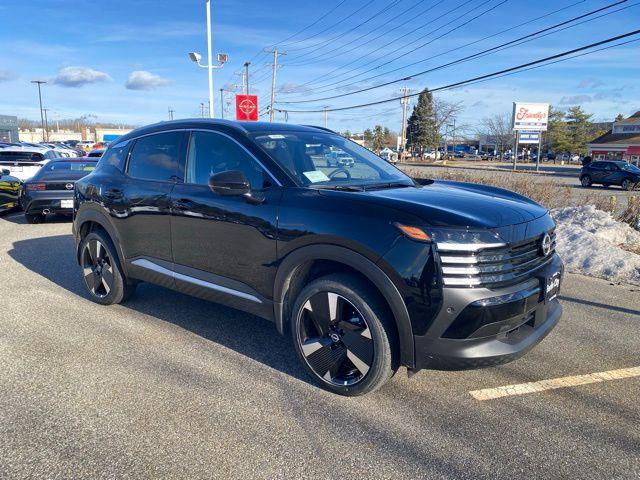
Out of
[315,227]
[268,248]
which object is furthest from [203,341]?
[315,227]

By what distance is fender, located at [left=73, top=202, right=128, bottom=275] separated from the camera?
4.75 m

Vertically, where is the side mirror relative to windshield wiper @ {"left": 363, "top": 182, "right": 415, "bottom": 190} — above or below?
above

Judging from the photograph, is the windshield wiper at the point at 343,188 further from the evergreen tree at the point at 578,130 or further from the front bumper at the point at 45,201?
the evergreen tree at the point at 578,130

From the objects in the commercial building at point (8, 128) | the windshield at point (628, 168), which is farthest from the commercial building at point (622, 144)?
the commercial building at point (8, 128)

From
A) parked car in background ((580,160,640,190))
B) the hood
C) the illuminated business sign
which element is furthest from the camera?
the illuminated business sign

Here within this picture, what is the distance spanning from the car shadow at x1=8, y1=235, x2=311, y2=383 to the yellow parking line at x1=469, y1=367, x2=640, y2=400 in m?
1.25

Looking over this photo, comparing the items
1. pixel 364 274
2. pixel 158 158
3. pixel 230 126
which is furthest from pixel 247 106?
pixel 364 274

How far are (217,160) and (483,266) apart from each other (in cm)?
224

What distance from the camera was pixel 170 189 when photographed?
4.16 metres

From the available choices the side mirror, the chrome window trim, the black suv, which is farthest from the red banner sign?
the side mirror

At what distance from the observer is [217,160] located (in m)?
3.94

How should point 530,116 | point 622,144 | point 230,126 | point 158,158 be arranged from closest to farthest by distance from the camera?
point 230,126 → point 158,158 → point 530,116 → point 622,144

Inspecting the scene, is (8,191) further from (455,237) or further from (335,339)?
(455,237)

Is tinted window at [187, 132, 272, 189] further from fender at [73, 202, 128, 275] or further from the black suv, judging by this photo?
fender at [73, 202, 128, 275]
